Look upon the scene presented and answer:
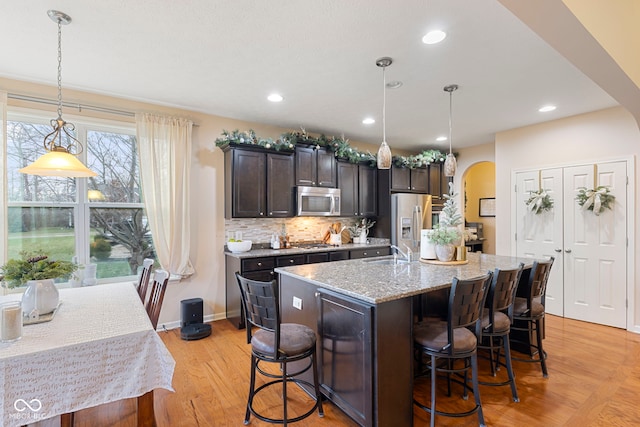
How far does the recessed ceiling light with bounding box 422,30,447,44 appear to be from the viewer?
2.33 m

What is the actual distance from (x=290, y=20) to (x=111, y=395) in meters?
2.49

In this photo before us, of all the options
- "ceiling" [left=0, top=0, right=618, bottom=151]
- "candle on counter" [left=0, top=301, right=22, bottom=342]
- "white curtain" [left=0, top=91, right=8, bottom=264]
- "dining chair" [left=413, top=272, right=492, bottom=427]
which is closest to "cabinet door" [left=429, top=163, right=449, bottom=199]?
"ceiling" [left=0, top=0, right=618, bottom=151]

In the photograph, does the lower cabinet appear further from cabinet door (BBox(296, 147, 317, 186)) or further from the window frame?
the window frame

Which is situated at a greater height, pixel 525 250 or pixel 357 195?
pixel 357 195

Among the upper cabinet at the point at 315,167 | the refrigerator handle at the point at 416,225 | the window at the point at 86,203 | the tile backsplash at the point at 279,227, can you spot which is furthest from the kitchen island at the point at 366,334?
the refrigerator handle at the point at 416,225

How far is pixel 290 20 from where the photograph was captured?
7.25 feet

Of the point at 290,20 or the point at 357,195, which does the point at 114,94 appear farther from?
the point at 357,195

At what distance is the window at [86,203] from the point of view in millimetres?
3287

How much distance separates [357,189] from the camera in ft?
17.9

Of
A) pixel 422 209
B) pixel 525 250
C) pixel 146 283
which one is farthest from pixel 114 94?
pixel 525 250

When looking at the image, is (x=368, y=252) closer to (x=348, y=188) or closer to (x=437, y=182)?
(x=348, y=188)

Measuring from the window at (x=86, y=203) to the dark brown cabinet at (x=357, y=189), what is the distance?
2.95 m

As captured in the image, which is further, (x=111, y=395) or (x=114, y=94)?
(x=114, y=94)

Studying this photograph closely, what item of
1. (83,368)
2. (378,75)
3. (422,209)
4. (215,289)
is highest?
(378,75)
